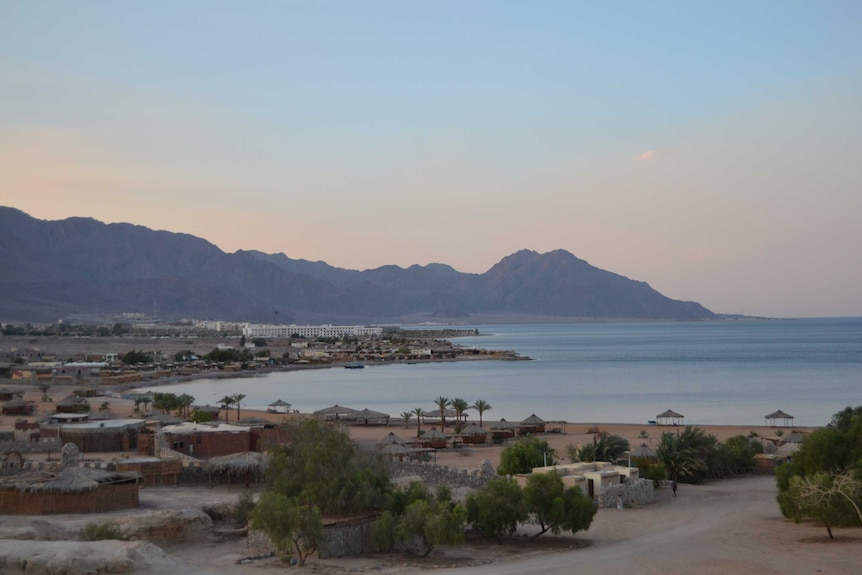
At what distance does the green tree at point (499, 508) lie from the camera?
19469 millimetres

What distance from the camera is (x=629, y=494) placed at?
2420 centimetres

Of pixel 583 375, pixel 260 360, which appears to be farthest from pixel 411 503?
pixel 260 360

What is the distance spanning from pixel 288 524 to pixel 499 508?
4722 mm

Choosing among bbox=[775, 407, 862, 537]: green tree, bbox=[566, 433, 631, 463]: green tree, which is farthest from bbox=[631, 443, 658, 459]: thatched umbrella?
bbox=[775, 407, 862, 537]: green tree

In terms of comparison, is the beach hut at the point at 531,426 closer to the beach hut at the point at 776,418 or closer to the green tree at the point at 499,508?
the beach hut at the point at 776,418

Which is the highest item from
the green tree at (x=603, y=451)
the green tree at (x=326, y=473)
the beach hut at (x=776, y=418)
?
the green tree at (x=326, y=473)

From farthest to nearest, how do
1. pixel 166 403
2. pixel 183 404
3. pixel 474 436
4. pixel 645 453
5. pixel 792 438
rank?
pixel 183 404
pixel 166 403
pixel 474 436
pixel 792 438
pixel 645 453

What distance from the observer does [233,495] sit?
23250 mm

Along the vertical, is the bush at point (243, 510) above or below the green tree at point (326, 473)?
below

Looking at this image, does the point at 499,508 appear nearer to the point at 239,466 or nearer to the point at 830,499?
the point at 830,499

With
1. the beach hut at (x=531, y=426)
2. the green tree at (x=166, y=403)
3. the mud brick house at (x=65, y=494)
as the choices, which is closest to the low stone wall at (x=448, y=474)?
the mud brick house at (x=65, y=494)

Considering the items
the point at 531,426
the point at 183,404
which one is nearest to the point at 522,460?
the point at 531,426

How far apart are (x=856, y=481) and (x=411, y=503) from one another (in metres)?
9.68

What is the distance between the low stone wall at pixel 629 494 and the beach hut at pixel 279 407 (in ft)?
96.1
